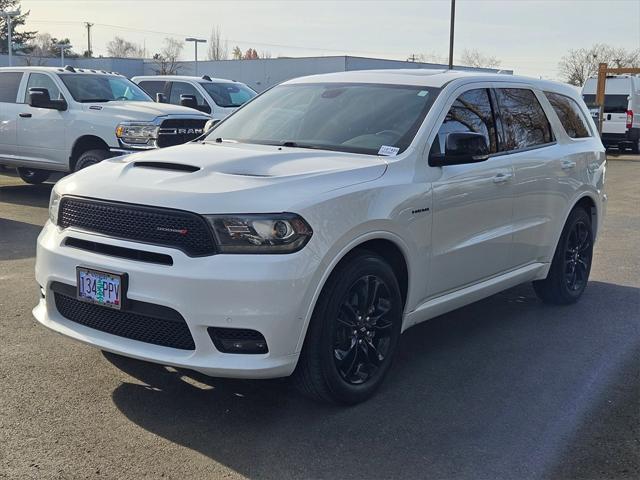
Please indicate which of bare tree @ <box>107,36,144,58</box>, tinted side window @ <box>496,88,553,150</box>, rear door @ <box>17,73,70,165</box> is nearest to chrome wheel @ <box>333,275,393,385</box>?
tinted side window @ <box>496,88,553,150</box>

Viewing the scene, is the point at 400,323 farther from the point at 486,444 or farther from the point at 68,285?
the point at 68,285

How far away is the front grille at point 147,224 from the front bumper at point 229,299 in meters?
0.05

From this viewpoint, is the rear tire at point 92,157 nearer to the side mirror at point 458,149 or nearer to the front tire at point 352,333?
the side mirror at point 458,149

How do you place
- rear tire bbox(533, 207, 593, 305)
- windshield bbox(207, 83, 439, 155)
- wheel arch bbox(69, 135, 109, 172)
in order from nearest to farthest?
windshield bbox(207, 83, 439, 155) → rear tire bbox(533, 207, 593, 305) → wheel arch bbox(69, 135, 109, 172)

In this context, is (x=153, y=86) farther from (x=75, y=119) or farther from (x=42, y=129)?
(x=75, y=119)

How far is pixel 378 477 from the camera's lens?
3.44 metres

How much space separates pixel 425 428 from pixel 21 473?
1.95m

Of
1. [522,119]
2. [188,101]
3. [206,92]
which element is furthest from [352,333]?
[206,92]

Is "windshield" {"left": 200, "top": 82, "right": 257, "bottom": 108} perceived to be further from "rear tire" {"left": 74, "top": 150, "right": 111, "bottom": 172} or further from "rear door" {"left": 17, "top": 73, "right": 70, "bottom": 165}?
"rear tire" {"left": 74, "top": 150, "right": 111, "bottom": 172}

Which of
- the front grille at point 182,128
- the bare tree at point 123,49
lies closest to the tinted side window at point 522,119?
the front grille at point 182,128

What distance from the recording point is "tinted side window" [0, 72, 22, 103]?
A: 39.4ft

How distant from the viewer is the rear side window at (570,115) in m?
6.35

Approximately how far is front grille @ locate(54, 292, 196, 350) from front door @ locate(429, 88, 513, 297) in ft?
5.37

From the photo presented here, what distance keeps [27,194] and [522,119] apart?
29.6ft
